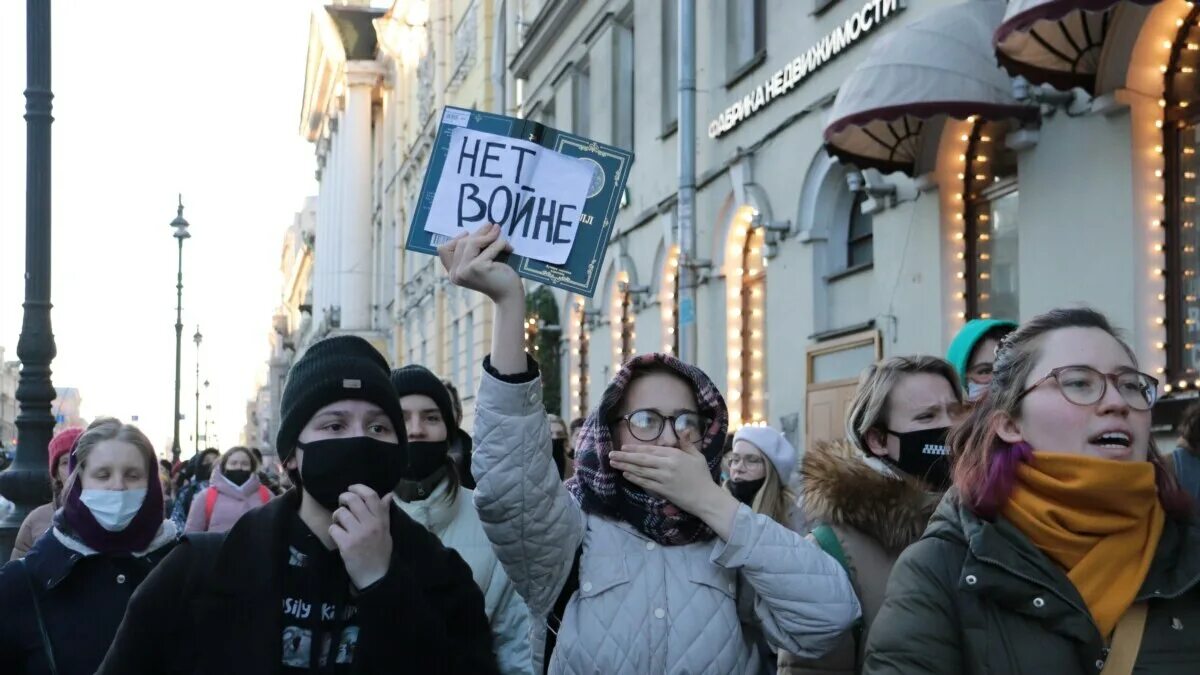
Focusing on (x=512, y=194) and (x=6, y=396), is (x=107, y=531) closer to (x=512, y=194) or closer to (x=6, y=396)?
(x=512, y=194)

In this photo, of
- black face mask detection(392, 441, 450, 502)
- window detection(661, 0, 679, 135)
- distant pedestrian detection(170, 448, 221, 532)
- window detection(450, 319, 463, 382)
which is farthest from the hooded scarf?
window detection(450, 319, 463, 382)

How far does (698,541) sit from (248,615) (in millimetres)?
1087

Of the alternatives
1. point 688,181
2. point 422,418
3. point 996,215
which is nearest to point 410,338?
point 688,181

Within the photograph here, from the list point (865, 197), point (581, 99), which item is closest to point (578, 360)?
point (581, 99)

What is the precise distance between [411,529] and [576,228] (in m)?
1.05

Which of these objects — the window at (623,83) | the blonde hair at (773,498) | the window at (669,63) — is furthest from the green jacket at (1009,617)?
the window at (623,83)

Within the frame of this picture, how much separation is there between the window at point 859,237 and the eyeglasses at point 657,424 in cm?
1139

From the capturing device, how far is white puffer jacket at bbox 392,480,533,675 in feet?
14.4

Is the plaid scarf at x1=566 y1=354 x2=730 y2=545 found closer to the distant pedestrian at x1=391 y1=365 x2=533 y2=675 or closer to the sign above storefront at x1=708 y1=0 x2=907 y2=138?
the distant pedestrian at x1=391 y1=365 x2=533 y2=675

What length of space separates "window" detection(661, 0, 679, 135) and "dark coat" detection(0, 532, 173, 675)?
16.0 metres

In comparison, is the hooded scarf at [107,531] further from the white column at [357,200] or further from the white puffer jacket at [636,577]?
the white column at [357,200]

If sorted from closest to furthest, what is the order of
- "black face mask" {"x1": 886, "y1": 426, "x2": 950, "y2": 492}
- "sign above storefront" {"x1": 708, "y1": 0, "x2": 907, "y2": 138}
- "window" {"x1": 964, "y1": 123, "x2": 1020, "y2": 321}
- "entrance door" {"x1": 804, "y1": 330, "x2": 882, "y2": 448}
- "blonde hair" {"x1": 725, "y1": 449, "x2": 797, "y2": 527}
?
"black face mask" {"x1": 886, "y1": 426, "x2": 950, "y2": 492} < "blonde hair" {"x1": 725, "y1": 449, "x2": 797, "y2": 527} < "window" {"x1": 964, "y1": 123, "x2": 1020, "y2": 321} < "sign above storefront" {"x1": 708, "y1": 0, "x2": 907, "y2": 138} < "entrance door" {"x1": 804, "y1": 330, "x2": 882, "y2": 448}

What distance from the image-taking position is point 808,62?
15711mm

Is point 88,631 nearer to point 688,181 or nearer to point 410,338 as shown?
point 688,181
